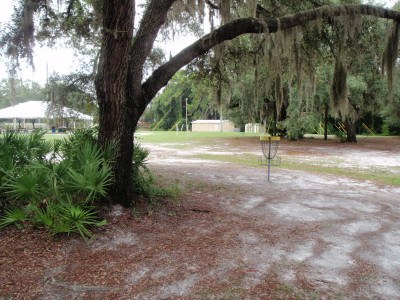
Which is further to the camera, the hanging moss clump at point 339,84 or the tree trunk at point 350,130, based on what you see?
the tree trunk at point 350,130

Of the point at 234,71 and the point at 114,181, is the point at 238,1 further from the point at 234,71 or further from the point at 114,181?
the point at 114,181

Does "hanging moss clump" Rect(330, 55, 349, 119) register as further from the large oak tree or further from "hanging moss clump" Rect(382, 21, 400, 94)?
the large oak tree

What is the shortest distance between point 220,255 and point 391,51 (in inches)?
240

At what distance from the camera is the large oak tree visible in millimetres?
4762

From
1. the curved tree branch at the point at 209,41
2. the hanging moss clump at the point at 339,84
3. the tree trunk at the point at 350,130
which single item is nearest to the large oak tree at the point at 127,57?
the curved tree branch at the point at 209,41

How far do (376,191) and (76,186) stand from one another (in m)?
6.62

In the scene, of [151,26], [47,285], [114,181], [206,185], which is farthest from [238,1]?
[47,285]

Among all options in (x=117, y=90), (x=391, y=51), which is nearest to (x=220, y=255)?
(x=117, y=90)

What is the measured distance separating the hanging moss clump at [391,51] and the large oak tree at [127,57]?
1.08 metres

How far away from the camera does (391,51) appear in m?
7.35

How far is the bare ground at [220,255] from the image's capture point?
321 cm

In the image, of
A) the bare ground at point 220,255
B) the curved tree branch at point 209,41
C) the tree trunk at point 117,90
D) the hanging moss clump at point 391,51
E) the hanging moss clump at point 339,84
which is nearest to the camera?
the bare ground at point 220,255

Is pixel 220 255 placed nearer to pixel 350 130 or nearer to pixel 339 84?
pixel 339 84

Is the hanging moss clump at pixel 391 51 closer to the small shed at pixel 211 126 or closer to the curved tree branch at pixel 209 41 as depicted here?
the curved tree branch at pixel 209 41
